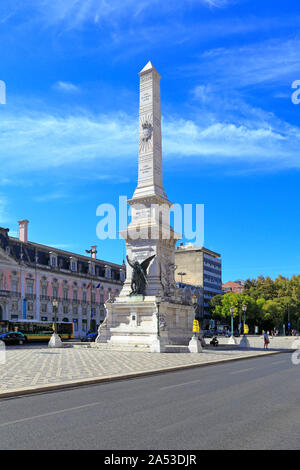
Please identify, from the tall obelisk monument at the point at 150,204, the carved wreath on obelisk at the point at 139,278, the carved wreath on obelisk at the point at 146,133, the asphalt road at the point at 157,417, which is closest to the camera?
the asphalt road at the point at 157,417

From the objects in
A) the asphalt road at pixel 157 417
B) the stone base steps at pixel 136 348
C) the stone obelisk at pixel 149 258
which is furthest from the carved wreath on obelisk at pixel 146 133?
the asphalt road at pixel 157 417

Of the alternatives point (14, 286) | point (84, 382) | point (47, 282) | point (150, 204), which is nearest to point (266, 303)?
point (47, 282)

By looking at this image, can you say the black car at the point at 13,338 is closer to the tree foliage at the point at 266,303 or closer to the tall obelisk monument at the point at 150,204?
the tall obelisk monument at the point at 150,204

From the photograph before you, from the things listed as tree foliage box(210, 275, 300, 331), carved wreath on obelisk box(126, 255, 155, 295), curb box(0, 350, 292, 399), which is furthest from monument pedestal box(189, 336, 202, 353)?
tree foliage box(210, 275, 300, 331)

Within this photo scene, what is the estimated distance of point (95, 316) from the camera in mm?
81062

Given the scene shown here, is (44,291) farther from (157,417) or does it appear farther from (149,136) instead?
(157,417)

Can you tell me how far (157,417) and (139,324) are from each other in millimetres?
24314

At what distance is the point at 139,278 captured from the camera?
33.6 metres

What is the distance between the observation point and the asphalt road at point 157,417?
684 centimetres

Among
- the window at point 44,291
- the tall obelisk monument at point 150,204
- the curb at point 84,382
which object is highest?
the tall obelisk monument at point 150,204

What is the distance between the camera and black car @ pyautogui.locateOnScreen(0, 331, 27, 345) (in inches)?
1807

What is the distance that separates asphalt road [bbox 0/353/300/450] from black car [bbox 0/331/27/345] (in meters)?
34.7

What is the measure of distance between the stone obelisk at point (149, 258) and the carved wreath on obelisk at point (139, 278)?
13 centimetres
